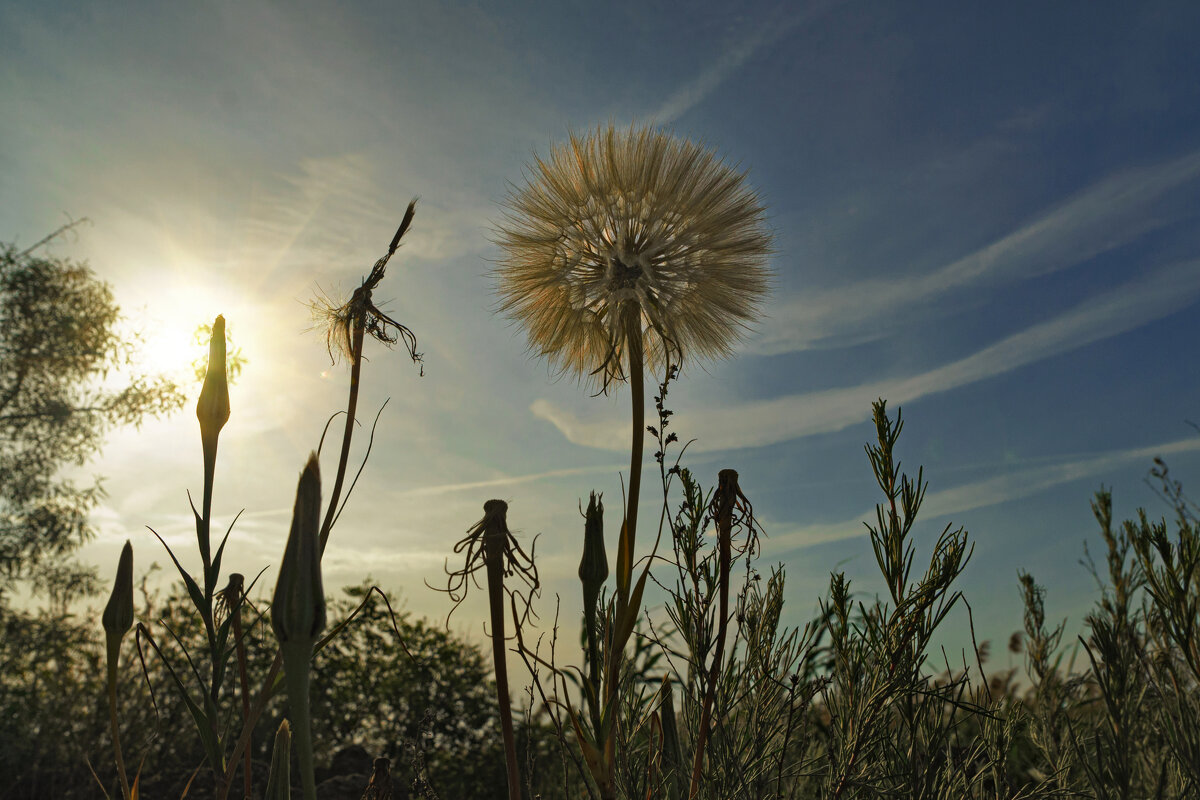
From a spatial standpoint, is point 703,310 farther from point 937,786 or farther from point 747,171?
point 937,786

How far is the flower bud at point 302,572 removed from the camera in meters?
0.85

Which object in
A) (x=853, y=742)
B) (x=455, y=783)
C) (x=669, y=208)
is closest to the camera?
(x=853, y=742)

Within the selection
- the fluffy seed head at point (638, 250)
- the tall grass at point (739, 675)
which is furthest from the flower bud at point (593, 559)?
the fluffy seed head at point (638, 250)

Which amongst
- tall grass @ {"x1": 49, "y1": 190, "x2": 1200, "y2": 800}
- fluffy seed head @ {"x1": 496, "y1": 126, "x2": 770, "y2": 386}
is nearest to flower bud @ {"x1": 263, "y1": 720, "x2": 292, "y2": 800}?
tall grass @ {"x1": 49, "y1": 190, "x2": 1200, "y2": 800}

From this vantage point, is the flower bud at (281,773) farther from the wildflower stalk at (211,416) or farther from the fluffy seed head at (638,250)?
the fluffy seed head at (638,250)

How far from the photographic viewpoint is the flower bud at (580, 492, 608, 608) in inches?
51.8

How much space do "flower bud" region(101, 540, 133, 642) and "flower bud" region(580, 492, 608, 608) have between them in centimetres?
91

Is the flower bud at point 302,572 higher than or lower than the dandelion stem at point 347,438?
lower

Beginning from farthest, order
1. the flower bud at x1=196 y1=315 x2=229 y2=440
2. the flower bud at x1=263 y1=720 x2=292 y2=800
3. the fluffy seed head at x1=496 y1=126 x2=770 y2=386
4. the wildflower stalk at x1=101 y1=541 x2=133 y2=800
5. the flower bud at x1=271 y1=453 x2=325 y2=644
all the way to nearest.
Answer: the fluffy seed head at x1=496 y1=126 x2=770 y2=386 → the wildflower stalk at x1=101 y1=541 x2=133 y2=800 → the flower bud at x1=196 y1=315 x2=229 y2=440 → the flower bud at x1=263 y1=720 x2=292 y2=800 → the flower bud at x1=271 y1=453 x2=325 y2=644

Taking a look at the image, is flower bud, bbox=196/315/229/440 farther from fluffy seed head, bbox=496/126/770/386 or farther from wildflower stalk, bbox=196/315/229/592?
fluffy seed head, bbox=496/126/770/386

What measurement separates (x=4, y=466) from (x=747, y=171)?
16.9m

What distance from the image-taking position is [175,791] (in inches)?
216

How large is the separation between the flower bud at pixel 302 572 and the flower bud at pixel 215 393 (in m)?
0.55

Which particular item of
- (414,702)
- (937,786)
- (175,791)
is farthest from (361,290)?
(414,702)
